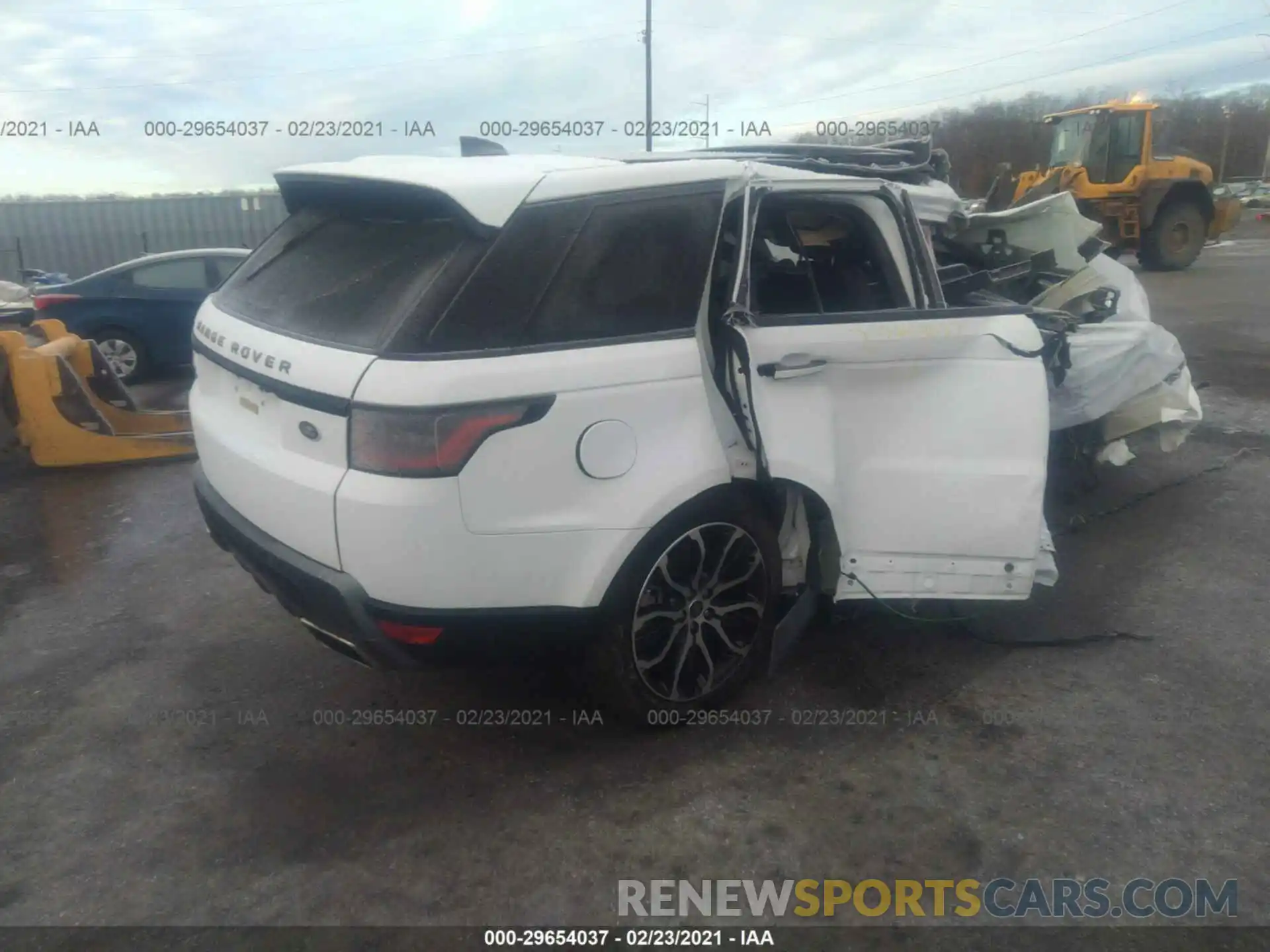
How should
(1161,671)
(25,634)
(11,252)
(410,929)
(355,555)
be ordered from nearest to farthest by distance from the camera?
(410,929), (355,555), (1161,671), (25,634), (11,252)

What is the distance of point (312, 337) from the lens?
9.61 ft

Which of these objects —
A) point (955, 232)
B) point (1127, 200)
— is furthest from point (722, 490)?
point (1127, 200)

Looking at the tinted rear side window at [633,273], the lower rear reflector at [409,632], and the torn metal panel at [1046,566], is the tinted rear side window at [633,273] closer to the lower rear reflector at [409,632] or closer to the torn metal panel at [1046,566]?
the lower rear reflector at [409,632]

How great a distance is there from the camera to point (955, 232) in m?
5.45

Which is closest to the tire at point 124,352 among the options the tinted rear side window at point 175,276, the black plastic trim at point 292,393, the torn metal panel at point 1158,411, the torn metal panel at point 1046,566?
the tinted rear side window at point 175,276

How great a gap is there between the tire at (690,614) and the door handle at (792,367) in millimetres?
386

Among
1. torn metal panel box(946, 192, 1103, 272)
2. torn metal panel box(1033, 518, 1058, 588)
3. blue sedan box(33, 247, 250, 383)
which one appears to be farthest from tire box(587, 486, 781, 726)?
blue sedan box(33, 247, 250, 383)

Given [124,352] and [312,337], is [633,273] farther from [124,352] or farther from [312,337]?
[124,352]

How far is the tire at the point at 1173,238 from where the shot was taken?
1775 cm

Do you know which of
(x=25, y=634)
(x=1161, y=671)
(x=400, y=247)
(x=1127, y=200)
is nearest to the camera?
(x=400, y=247)

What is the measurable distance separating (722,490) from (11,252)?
25796mm

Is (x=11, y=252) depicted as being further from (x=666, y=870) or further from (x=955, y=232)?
(x=666, y=870)

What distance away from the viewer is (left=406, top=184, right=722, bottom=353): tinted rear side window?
8.99 feet

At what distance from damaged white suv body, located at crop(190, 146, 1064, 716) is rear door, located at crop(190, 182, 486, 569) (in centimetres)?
1
